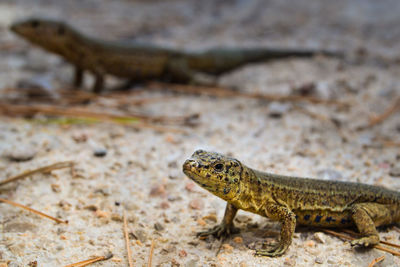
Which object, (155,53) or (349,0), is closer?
(155,53)

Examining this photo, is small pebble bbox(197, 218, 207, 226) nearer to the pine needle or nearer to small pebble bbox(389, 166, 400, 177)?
small pebble bbox(389, 166, 400, 177)

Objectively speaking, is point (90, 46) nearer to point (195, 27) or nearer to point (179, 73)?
point (179, 73)

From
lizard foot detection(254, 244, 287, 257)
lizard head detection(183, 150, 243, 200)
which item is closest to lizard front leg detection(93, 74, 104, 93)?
lizard head detection(183, 150, 243, 200)

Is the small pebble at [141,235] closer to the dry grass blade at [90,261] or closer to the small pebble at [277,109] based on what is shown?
the dry grass blade at [90,261]

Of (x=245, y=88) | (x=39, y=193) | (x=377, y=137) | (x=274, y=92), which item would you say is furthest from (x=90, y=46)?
(x=377, y=137)

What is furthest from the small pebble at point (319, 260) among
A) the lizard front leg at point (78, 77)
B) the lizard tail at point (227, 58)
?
the lizard front leg at point (78, 77)

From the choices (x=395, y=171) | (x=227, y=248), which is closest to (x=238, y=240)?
(x=227, y=248)

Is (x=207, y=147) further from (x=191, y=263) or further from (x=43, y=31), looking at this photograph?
(x=43, y=31)
